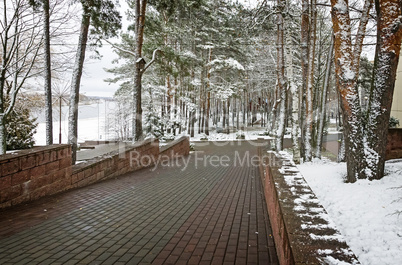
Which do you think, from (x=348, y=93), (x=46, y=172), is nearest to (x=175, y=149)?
(x=46, y=172)

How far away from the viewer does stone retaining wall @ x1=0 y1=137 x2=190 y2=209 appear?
4.51 meters

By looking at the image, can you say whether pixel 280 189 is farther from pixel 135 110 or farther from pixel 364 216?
pixel 135 110

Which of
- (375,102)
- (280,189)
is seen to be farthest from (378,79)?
(280,189)

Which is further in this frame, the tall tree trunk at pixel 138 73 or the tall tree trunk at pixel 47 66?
the tall tree trunk at pixel 138 73

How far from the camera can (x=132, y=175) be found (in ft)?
27.8

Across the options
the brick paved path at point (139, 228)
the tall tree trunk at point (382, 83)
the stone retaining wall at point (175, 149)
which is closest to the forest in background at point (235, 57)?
the tall tree trunk at point (382, 83)

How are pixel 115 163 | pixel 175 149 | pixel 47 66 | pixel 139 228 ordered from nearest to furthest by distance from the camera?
1. pixel 139 228
2. pixel 115 163
3. pixel 47 66
4. pixel 175 149

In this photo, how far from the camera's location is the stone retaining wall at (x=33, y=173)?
446cm

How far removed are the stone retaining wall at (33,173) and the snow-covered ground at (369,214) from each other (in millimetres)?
5351

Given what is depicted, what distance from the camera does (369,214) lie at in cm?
368

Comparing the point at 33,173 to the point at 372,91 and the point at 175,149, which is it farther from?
the point at 175,149

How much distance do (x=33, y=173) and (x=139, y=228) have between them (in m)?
2.62

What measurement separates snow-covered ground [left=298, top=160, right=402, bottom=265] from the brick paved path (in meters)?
1.03

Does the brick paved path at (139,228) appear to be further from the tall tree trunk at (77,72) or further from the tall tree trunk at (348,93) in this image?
the tall tree trunk at (77,72)
